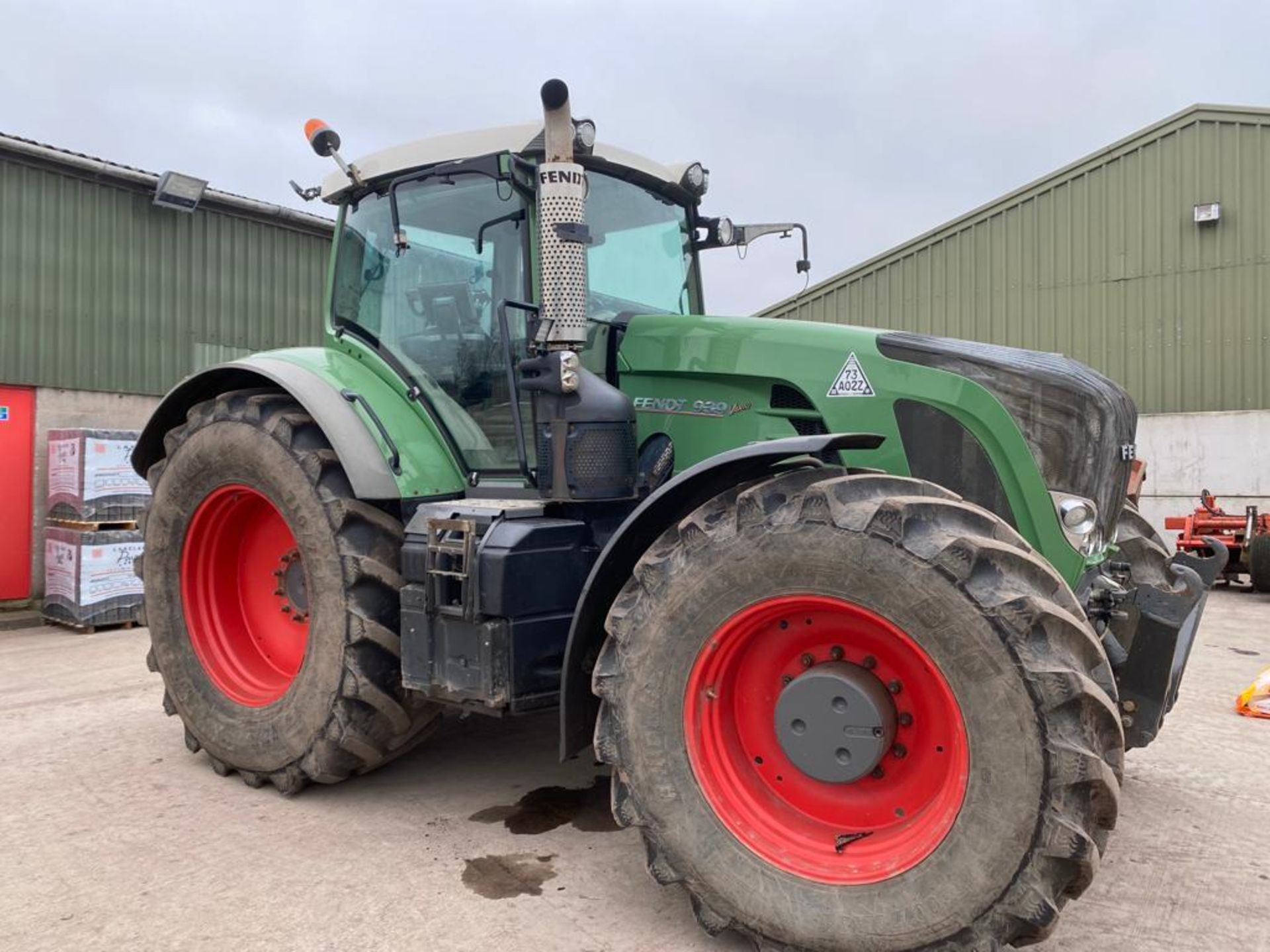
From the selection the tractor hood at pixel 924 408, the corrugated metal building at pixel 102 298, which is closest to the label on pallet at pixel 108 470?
the corrugated metal building at pixel 102 298

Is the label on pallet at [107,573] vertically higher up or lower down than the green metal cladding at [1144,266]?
lower down

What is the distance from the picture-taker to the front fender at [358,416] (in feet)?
12.2

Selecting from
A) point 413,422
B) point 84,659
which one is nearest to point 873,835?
point 413,422

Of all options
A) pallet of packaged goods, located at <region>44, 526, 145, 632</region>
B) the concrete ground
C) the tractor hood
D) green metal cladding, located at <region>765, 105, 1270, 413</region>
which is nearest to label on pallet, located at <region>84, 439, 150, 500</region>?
pallet of packaged goods, located at <region>44, 526, 145, 632</region>

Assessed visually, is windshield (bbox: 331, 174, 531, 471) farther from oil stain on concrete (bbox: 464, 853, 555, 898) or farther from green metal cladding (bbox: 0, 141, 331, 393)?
green metal cladding (bbox: 0, 141, 331, 393)

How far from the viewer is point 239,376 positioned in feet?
14.4

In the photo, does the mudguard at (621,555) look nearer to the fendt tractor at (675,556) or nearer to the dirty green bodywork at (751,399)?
the fendt tractor at (675,556)

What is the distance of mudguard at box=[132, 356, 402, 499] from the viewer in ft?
12.2

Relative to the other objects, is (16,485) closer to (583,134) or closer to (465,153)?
(465,153)

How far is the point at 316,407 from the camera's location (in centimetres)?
383

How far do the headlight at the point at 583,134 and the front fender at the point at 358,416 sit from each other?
4.26 ft

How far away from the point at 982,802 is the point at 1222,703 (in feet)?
13.8

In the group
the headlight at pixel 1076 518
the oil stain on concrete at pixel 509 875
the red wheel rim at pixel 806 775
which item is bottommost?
the oil stain on concrete at pixel 509 875

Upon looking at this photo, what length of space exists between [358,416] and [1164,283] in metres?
12.1
